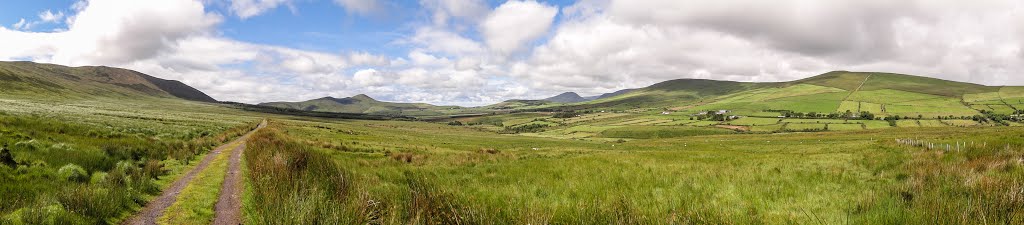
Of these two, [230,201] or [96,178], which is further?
[96,178]

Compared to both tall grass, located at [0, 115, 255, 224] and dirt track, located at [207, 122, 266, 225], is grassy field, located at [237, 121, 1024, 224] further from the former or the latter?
tall grass, located at [0, 115, 255, 224]

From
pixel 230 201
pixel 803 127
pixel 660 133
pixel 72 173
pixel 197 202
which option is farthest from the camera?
pixel 660 133

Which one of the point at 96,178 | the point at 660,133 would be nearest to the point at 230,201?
the point at 96,178

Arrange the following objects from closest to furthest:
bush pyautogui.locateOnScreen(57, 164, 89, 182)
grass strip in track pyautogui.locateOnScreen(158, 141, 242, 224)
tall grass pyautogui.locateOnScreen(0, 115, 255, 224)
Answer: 1. tall grass pyautogui.locateOnScreen(0, 115, 255, 224)
2. grass strip in track pyautogui.locateOnScreen(158, 141, 242, 224)
3. bush pyautogui.locateOnScreen(57, 164, 89, 182)

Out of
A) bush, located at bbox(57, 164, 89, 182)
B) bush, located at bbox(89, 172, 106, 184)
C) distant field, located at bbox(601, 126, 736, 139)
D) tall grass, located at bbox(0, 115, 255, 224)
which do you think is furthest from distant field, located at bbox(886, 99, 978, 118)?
bush, located at bbox(57, 164, 89, 182)

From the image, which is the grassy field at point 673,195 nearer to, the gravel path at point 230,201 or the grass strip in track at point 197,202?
the gravel path at point 230,201

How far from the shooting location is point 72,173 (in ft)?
46.0

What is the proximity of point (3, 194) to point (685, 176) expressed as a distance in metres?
17.2

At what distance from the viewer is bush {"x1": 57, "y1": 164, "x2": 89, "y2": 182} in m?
13.8

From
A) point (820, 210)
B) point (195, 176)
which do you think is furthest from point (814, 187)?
point (195, 176)

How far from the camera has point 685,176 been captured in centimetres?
1432

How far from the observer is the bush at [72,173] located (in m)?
13.8

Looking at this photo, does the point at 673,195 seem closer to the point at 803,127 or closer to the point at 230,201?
the point at 230,201

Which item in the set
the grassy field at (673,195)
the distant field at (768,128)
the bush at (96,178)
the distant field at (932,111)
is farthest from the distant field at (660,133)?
the bush at (96,178)
